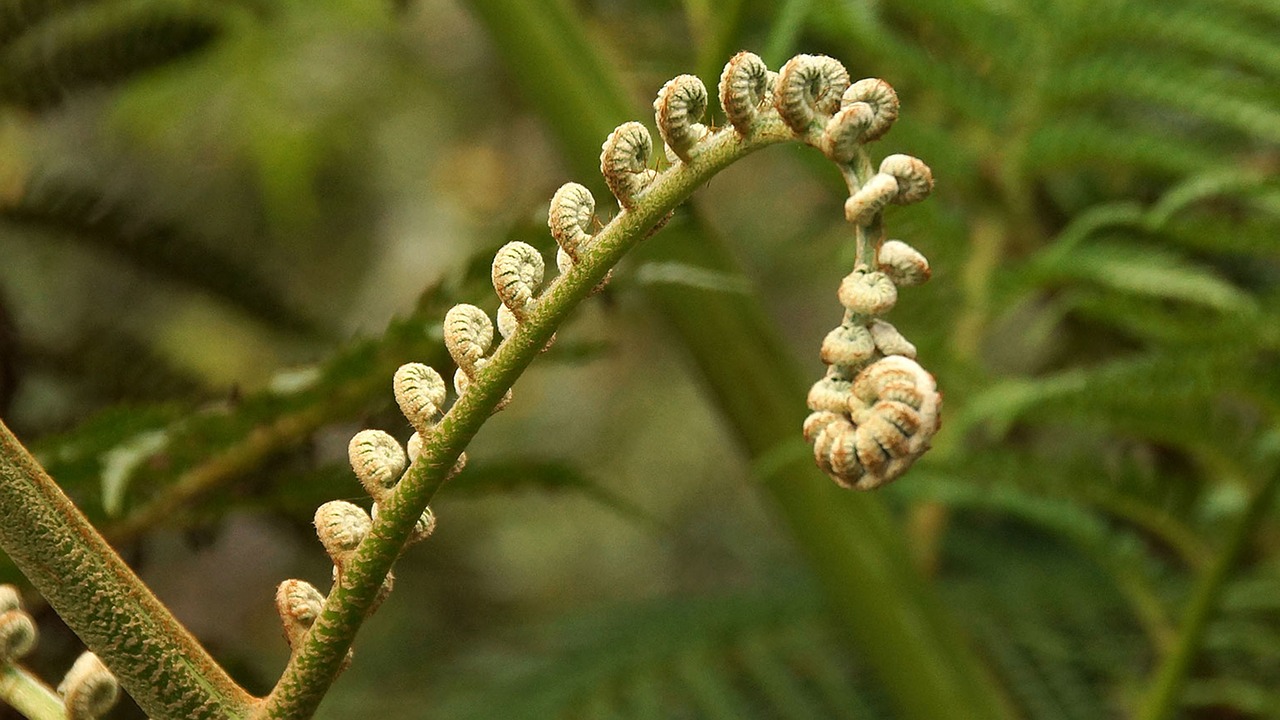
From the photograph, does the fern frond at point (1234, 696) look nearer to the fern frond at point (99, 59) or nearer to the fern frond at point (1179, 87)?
the fern frond at point (1179, 87)

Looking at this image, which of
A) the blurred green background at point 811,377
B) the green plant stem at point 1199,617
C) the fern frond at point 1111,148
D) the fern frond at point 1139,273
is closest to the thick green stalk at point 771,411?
the blurred green background at point 811,377

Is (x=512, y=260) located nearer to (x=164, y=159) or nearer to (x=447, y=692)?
(x=447, y=692)

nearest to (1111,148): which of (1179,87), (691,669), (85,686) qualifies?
(1179,87)

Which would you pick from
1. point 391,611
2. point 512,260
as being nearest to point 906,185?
point 512,260

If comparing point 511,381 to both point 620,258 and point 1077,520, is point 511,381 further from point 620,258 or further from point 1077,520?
point 1077,520

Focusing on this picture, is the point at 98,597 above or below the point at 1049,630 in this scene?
below
